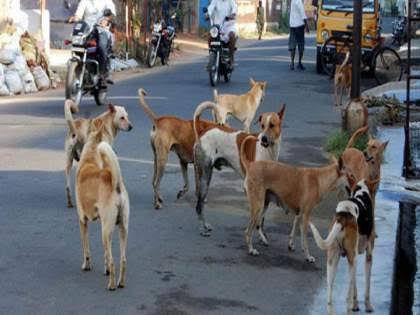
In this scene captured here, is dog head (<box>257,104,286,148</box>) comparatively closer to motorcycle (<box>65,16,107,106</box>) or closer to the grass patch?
the grass patch

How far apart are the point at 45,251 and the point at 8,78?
1228 centimetres

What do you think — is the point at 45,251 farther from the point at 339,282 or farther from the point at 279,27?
the point at 279,27

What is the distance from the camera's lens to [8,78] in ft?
62.1

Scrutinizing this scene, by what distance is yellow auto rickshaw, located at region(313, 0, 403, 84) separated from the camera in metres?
24.7

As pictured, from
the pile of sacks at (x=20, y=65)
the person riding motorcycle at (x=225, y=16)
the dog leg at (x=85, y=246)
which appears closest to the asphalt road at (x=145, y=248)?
the dog leg at (x=85, y=246)

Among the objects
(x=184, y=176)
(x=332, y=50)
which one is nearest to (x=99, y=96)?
(x=184, y=176)

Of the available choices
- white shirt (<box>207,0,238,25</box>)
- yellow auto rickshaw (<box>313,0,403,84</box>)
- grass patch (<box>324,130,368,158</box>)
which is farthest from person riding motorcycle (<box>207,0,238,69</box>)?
grass patch (<box>324,130,368,158</box>)

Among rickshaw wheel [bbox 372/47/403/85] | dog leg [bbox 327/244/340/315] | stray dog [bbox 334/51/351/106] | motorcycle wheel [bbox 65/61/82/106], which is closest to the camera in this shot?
dog leg [bbox 327/244/340/315]

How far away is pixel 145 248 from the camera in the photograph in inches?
294

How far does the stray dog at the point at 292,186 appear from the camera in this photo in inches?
281

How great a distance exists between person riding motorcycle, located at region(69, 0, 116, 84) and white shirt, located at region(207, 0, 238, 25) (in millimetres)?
5301

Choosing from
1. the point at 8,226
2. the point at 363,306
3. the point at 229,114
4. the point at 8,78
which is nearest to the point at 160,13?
the point at 8,78

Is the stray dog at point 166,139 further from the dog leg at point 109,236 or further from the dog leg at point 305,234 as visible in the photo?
the dog leg at point 109,236

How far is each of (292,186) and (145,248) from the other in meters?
1.33
